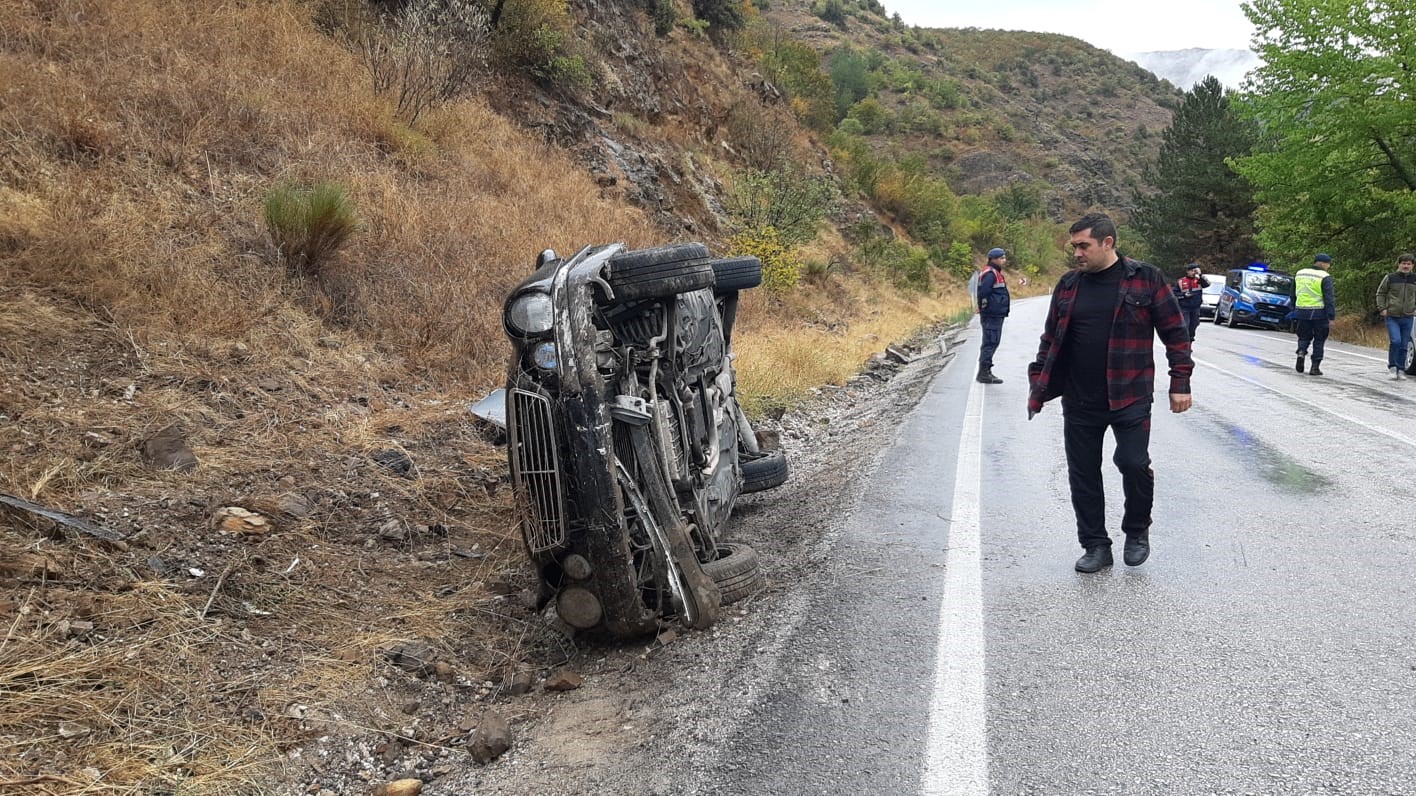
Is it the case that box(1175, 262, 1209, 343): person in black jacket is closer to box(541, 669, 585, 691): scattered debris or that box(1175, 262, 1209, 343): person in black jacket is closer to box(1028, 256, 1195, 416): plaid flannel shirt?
box(1028, 256, 1195, 416): plaid flannel shirt

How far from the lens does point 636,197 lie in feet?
60.5

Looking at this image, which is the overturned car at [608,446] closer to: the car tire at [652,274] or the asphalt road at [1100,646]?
the car tire at [652,274]

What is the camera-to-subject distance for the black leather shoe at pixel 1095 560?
15.0 ft

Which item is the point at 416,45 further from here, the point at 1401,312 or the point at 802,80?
the point at 802,80

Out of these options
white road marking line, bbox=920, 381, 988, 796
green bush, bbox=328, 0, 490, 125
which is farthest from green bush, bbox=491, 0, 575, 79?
white road marking line, bbox=920, 381, 988, 796

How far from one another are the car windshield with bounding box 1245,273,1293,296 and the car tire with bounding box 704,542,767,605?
26547 millimetres

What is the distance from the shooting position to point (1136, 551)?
468 centimetres

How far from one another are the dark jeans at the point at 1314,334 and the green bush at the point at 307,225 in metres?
12.8

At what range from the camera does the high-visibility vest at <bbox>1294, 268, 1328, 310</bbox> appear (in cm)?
1312

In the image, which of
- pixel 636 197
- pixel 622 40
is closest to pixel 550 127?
pixel 636 197

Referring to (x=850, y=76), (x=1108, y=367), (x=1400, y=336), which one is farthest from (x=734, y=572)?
(x=850, y=76)

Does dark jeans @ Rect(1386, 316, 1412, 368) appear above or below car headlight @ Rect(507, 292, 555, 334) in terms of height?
below

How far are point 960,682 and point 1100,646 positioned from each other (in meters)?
0.72

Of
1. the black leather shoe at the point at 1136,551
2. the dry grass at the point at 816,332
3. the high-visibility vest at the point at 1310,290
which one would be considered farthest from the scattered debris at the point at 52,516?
the high-visibility vest at the point at 1310,290
